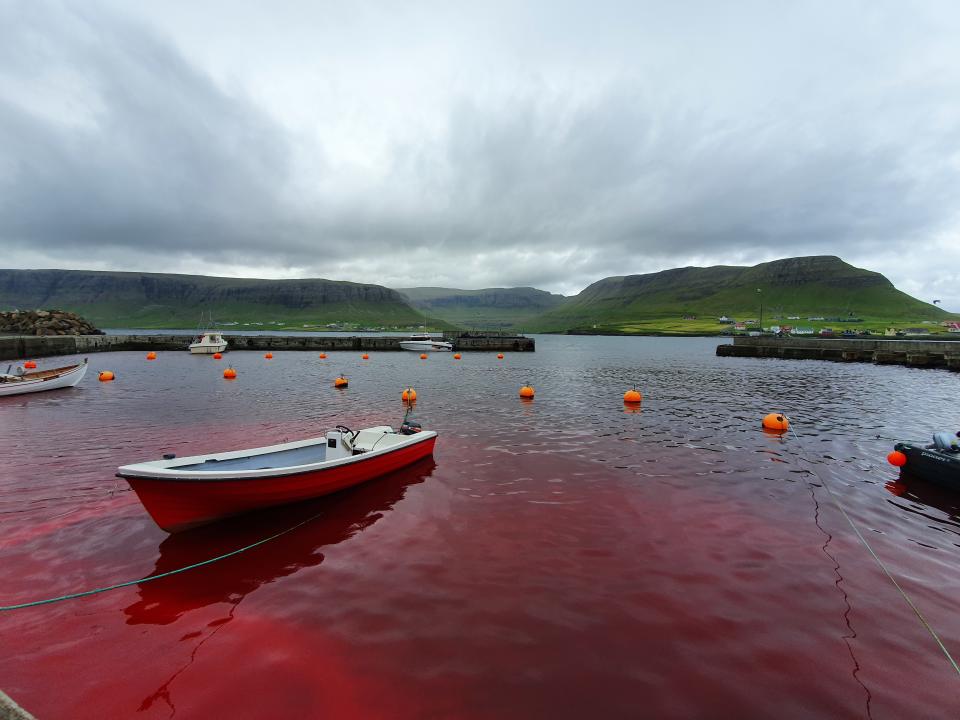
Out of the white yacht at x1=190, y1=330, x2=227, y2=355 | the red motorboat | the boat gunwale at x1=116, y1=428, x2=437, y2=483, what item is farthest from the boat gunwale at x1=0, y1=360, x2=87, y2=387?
the white yacht at x1=190, y1=330, x2=227, y2=355

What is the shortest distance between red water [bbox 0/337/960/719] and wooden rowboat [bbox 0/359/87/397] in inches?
638

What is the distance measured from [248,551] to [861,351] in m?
84.6

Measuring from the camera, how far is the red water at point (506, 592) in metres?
6.10

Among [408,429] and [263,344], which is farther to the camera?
[263,344]

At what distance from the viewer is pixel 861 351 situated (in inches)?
2594

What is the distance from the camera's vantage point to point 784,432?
71.7 feet

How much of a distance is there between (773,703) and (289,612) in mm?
7715

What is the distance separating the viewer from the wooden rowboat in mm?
29953

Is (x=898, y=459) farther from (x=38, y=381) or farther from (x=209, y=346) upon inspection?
(x=209, y=346)

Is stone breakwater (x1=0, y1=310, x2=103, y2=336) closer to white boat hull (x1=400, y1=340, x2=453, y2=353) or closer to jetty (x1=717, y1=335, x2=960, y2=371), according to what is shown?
white boat hull (x1=400, y1=340, x2=453, y2=353)

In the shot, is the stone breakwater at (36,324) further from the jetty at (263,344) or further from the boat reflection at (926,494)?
the boat reflection at (926,494)

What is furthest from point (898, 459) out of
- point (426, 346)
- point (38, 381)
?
point (426, 346)

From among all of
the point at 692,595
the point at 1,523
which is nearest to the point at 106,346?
the point at 1,523

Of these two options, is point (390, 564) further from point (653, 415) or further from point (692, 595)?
point (653, 415)
